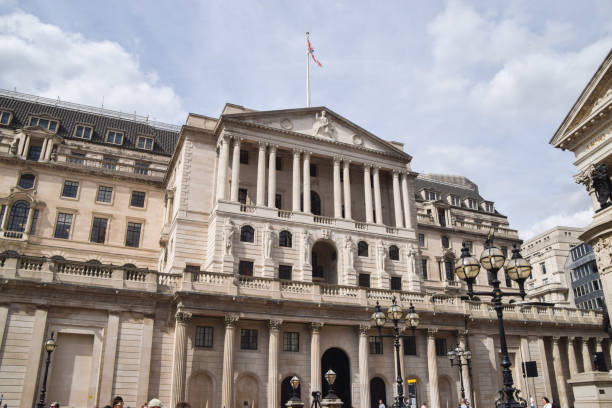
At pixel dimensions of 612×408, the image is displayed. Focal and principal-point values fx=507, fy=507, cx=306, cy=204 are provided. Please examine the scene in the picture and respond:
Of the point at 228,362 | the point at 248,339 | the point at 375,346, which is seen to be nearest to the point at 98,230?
the point at 248,339

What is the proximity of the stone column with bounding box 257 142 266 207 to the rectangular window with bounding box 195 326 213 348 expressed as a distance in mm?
12353

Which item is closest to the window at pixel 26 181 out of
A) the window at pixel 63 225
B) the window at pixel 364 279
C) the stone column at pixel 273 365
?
the window at pixel 63 225

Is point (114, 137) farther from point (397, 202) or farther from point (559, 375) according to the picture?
point (559, 375)

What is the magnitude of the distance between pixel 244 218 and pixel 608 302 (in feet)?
87.8

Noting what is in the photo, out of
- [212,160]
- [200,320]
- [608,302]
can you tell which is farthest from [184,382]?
[608,302]

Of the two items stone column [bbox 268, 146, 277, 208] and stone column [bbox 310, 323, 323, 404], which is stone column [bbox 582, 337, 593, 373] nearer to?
stone column [bbox 310, 323, 323, 404]

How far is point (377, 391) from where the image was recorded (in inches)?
1526

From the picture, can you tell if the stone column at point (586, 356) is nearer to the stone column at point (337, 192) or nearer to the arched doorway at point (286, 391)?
the stone column at point (337, 192)

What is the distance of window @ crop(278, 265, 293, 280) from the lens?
1676 inches

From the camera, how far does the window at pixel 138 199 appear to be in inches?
2100

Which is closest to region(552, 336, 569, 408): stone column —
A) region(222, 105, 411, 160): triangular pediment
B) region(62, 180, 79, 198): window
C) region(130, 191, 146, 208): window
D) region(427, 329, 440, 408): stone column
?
region(427, 329, 440, 408): stone column

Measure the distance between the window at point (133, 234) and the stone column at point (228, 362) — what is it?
21112mm

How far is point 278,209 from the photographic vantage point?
45125 mm

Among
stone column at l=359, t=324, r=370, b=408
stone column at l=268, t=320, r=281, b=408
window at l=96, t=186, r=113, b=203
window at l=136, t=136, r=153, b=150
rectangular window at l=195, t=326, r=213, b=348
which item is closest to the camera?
stone column at l=268, t=320, r=281, b=408
